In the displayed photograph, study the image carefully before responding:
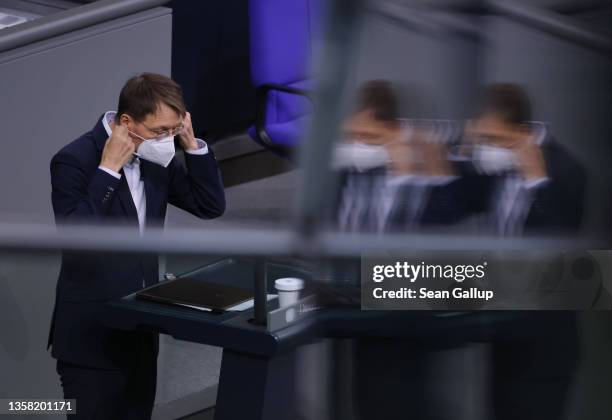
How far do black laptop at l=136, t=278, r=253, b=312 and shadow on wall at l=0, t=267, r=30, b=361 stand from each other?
0.80 ft

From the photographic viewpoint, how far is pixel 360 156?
498 mm

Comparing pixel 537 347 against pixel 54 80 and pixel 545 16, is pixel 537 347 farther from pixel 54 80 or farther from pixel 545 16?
pixel 54 80

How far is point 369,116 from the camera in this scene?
1.60ft

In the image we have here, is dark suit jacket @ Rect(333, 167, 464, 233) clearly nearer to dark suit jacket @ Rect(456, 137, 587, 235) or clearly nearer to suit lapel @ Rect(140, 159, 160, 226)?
dark suit jacket @ Rect(456, 137, 587, 235)

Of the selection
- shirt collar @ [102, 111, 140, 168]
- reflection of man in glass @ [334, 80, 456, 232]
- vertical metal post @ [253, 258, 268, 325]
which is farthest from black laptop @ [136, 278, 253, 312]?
reflection of man in glass @ [334, 80, 456, 232]

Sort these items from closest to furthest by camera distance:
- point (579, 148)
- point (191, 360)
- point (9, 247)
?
point (9, 247) → point (579, 148) → point (191, 360)

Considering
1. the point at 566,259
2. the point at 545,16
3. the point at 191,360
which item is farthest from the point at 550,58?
the point at 191,360

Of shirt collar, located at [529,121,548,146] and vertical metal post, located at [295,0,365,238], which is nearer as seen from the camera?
vertical metal post, located at [295,0,365,238]

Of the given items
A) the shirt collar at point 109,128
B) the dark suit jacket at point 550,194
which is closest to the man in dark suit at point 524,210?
the dark suit jacket at point 550,194

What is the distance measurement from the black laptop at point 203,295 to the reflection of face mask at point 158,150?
0.20 meters

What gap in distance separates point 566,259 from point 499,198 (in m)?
0.07

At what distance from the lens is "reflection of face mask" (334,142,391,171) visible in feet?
1.42
